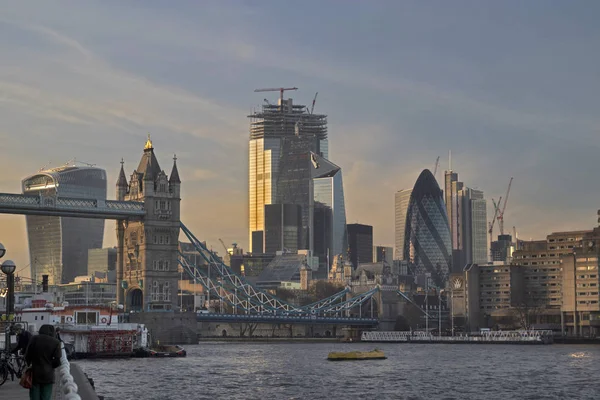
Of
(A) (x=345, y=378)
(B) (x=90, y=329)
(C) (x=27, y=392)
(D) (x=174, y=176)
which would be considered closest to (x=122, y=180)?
(D) (x=174, y=176)

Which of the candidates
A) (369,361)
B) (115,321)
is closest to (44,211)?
(115,321)

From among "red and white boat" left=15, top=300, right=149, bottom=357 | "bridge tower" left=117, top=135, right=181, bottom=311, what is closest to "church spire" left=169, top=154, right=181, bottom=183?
"bridge tower" left=117, top=135, right=181, bottom=311

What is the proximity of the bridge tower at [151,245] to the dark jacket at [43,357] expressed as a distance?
151862 mm

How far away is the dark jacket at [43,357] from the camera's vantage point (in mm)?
27500

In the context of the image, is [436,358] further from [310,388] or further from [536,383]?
[310,388]

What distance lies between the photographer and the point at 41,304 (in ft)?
415

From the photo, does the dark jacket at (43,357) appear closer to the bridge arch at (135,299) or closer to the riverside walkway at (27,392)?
the riverside walkway at (27,392)

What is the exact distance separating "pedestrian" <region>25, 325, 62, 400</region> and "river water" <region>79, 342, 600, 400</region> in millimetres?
45518

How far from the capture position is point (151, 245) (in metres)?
180

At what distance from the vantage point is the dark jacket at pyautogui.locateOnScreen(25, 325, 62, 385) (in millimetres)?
27500

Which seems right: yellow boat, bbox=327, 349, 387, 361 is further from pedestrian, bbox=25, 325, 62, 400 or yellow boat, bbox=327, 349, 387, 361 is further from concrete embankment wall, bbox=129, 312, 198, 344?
pedestrian, bbox=25, 325, 62, 400

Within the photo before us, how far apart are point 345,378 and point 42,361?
233 ft

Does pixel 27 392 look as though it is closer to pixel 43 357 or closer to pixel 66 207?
pixel 43 357

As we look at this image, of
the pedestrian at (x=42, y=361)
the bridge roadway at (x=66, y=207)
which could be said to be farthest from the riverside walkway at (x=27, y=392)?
the bridge roadway at (x=66, y=207)
